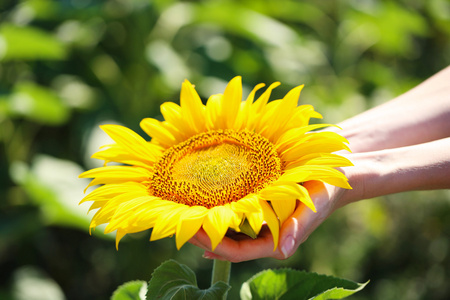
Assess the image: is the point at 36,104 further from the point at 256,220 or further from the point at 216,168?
the point at 256,220

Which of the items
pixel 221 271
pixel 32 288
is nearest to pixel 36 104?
pixel 32 288

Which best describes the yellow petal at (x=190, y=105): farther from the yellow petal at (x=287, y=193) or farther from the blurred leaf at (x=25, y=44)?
the blurred leaf at (x=25, y=44)

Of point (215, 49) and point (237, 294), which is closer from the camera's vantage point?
point (237, 294)

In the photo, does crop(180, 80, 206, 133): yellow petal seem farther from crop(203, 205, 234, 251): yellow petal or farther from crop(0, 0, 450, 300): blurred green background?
crop(0, 0, 450, 300): blurred green background

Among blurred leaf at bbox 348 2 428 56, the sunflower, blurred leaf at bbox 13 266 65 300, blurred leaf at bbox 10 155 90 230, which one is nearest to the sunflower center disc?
the sunflower

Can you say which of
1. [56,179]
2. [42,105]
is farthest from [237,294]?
[42,105]

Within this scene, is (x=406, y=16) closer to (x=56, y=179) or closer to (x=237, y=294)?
(x=237, y=294)
